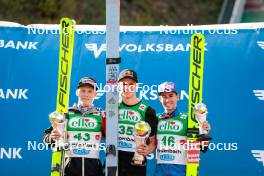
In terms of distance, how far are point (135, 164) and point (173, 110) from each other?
2.19ft

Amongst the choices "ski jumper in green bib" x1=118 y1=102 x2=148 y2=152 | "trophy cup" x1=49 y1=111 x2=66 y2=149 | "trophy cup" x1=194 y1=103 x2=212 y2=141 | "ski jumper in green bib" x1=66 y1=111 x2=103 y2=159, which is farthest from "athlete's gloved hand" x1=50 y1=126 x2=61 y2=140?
"trophy cup" x1=194 y1=103 x2=212 y2=141

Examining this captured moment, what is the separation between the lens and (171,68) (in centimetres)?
720

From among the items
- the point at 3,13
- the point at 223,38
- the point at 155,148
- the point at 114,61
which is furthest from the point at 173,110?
the point at 3,13

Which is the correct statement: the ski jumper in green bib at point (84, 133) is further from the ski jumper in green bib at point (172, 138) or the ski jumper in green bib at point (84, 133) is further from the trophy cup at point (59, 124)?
the ski jumper in green bib at point (172, 138)

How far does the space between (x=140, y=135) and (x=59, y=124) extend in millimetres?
783

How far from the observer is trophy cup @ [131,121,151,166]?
19.1ft

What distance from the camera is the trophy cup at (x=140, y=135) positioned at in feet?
19.1

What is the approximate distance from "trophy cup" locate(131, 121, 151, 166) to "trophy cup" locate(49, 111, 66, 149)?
70 centimetres

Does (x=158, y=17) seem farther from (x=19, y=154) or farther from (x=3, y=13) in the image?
(x=19, y=154)

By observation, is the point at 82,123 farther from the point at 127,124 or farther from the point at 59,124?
the point at 127,124

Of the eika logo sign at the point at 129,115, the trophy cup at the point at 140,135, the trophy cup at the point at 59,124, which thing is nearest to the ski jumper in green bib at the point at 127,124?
the eika logo sign at the point at 129,115

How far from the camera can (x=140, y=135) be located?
5.85 meters

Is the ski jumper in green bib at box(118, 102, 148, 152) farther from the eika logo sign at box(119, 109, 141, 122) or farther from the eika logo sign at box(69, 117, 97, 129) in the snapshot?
the eika logo sign at box(69, 117, 97, 129)

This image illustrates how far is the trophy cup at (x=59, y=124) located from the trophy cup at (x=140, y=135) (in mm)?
701
